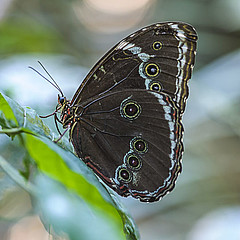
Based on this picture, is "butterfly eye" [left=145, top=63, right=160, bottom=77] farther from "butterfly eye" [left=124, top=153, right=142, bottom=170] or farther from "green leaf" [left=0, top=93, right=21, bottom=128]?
"green leaf" [left=0, top=93, right=21, bottom=128]

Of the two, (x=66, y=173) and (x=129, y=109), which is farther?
(x=129, y=109)

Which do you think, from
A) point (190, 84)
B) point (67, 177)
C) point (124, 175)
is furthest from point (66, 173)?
point (190, 84)

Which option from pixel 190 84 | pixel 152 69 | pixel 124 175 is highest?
pixel 152 69

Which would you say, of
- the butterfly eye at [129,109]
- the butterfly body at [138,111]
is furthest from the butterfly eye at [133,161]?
the butterfly eye at [129,109]

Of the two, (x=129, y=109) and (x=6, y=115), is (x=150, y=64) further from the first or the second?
(x=6, y=115)

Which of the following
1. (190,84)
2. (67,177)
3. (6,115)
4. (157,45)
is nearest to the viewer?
(67,177)

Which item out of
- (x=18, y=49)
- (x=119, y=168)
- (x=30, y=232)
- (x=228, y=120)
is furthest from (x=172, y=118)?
(x=30, y=232)

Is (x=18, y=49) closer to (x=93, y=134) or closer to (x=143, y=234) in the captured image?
(x=93, y=134)
